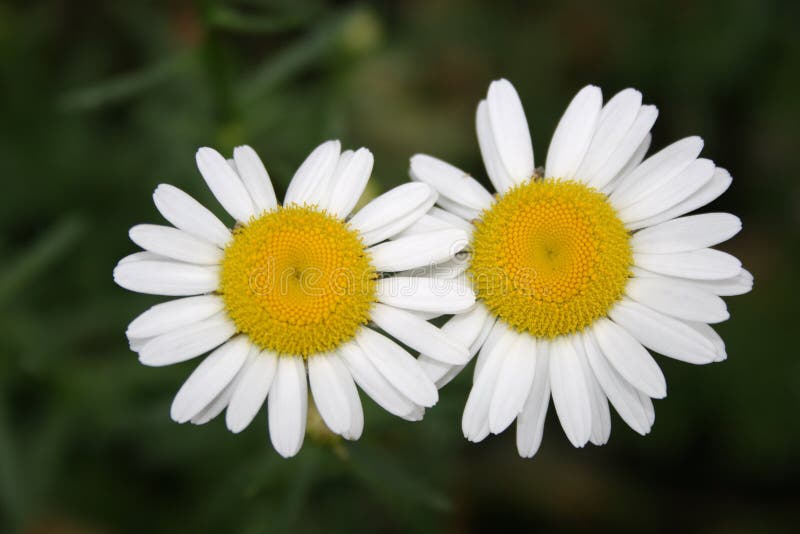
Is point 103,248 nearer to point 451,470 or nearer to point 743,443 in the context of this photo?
point 451,470

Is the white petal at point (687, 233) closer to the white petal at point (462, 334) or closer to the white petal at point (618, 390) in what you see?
the white petal at point (618, 390)

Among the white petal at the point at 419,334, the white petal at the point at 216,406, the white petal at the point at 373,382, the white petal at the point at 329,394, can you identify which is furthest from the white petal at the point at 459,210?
the white petal at the point at 216,406

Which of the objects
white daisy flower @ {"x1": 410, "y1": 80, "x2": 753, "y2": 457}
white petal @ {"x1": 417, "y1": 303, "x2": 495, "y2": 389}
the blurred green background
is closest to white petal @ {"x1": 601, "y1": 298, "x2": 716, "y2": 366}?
white daisy flower @ {"x1": 410, "y1": 80, "x2": 753, "y2": 457}

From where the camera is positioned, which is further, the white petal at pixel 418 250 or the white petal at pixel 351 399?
the white petal at pixel 418 250

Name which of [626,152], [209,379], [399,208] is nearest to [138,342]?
[209,379]

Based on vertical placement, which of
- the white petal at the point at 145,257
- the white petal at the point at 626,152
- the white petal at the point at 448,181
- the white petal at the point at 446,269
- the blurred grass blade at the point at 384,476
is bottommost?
the blurred grass blade at the point at 384,476

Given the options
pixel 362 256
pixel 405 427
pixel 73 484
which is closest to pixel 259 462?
pixel 405 427
